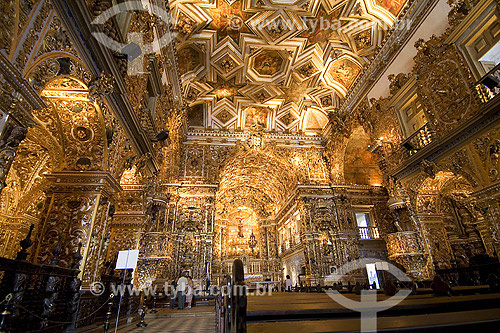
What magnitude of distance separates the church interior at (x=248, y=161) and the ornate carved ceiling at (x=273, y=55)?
8 cm

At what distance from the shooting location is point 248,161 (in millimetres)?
16453

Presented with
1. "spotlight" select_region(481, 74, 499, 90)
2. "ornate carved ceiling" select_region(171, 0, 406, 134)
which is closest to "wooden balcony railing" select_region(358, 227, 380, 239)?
"ornate carved ceiling" select_region(171, 0, 406, 134)

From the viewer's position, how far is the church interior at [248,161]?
312cm

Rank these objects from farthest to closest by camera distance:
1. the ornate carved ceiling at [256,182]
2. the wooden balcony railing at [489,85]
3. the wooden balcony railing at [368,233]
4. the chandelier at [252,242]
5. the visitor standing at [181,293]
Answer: the chandelier at [252,242] < the ornate carved ceiling at [256,182] < the wooden balcony railing at [368,233] < the visitor standing at [181,293] < the wooden balcony railing at [489,85]

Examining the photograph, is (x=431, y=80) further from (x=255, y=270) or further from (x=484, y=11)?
(x=255, y=270)

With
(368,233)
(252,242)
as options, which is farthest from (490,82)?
(252,242)

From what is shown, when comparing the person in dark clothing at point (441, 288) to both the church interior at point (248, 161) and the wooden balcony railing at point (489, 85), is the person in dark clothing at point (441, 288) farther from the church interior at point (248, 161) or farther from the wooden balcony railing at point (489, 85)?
the wooden balcony railing at point (489, 85)

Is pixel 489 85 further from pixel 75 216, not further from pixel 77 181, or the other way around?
pixel 75 216

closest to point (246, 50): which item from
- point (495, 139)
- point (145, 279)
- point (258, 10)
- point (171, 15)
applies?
point (258, 10)

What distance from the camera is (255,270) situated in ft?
62.7

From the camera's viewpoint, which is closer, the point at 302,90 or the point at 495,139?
the point at 495,139

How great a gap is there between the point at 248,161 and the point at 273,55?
669 cm

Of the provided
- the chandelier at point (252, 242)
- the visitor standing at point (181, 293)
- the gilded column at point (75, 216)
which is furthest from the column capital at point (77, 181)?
the chandelier at point (252, 242)

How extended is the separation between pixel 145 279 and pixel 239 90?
1063 cm
